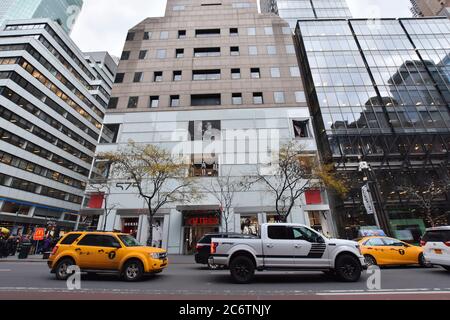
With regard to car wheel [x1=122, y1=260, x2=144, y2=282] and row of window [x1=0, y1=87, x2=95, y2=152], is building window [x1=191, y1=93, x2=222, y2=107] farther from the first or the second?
row of window [x1=0, y1=87, x2=95, y2=152]

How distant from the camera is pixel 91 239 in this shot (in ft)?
27.6

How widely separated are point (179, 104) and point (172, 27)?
15.6 metres

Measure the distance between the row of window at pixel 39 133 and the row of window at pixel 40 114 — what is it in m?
2.22

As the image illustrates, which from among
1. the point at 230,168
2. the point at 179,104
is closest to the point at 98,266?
the point at 230,168

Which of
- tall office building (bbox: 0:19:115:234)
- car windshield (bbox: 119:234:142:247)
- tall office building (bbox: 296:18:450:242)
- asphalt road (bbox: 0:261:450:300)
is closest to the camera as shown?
asphalt road (bbox: 0:261:450:300)

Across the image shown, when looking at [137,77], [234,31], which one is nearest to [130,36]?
Answer: [137,77]

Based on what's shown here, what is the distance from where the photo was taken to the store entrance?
20.2 metres

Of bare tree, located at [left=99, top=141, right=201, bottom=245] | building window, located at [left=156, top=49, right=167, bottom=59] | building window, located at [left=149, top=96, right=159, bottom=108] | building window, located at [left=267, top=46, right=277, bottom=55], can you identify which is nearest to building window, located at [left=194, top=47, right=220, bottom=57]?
building window, located at [left=156, top=49, right=167, bottom=59]

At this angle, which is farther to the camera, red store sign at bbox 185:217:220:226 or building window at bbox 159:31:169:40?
building window at bbox 159:31:169:40

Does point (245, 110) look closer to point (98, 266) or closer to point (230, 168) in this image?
point (230, 168)

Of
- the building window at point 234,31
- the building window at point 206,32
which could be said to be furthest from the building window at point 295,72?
the building window at point 206,32

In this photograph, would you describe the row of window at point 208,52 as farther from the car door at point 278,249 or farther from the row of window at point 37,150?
the car door at point 278,249

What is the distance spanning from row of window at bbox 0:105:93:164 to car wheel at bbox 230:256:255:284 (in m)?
47.3

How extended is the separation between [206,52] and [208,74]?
4.63 metres
